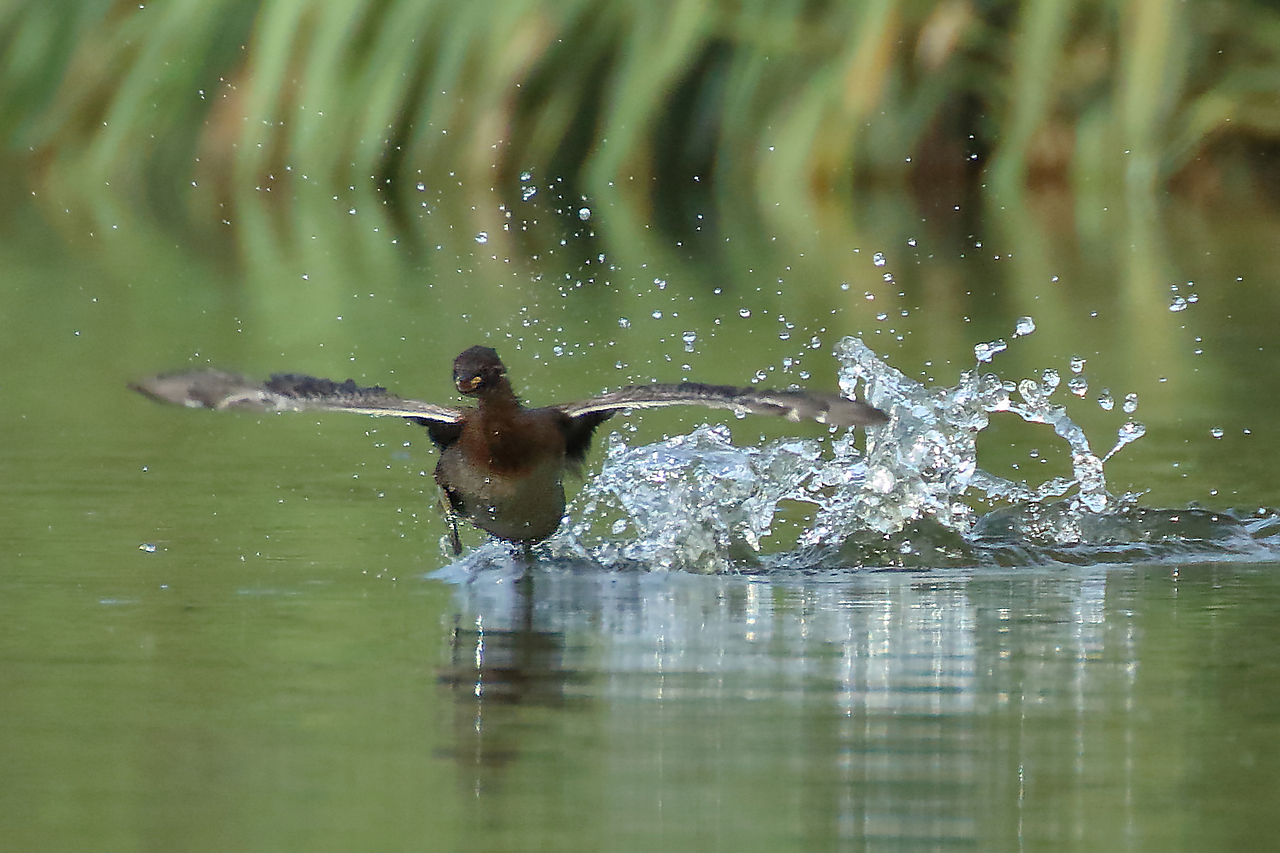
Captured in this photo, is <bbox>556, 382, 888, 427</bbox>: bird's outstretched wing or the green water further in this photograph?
<bbox>556, 382, 888, 427</bbox>: bird's outstretched wing

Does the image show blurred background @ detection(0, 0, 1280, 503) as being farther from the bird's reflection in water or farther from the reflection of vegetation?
the bird's reflection in water

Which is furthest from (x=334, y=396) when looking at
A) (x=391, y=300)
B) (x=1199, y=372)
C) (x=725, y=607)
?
(x=391, y=300)

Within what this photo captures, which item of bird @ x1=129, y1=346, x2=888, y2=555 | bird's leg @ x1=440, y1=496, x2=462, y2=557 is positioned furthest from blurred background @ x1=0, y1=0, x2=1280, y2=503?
bird's leg @ x1=440, y1=496, x2=462, y2=557

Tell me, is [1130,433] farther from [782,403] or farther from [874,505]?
[782,403]

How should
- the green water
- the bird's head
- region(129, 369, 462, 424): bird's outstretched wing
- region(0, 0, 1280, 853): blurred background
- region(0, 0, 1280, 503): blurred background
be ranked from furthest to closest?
region(0, 0, 1280, 503): blurred background → the bird's head → region(129, 369, 462, 424): bird's outstretched wing → region(0, 0, 1280, 853): blurred background → the green water

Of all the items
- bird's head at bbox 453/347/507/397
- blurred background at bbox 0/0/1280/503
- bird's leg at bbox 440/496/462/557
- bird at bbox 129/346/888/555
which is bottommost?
bird's leg at bbox 440/496/462/557

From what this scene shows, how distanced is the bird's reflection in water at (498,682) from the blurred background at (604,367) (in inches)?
0.8

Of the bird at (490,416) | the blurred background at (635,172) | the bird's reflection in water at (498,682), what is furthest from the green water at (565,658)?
the blurred background at (635,172)

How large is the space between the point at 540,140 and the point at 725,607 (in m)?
14.9

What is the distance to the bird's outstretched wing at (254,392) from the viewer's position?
6848 millimetres

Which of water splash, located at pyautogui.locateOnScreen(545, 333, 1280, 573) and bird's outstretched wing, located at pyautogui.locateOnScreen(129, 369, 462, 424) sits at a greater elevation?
bird's outstretched wing, located at pyautogui.locateOnScreen(129, 369, 462, 424)

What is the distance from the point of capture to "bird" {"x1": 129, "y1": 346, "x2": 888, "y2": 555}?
687 centimetres

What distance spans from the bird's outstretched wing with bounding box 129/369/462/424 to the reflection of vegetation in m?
11.9

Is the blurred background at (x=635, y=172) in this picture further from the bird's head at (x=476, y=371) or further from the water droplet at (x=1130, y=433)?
the bird's head at (x=476, y=371)
